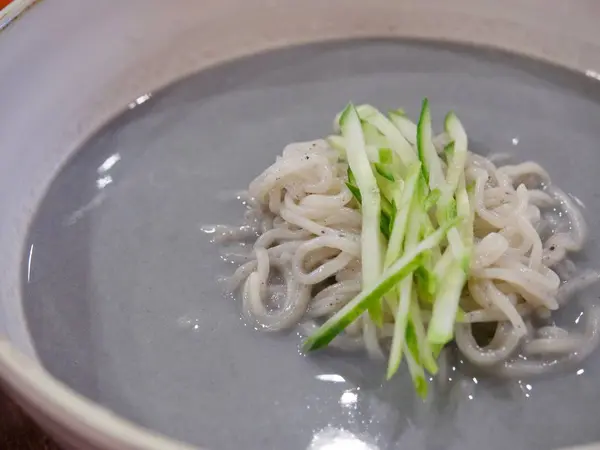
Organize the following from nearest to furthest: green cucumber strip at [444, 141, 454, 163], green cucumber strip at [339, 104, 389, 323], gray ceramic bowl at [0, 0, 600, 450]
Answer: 1. gray ceramic bowl at [0, 0, 600, 450]
2. green cucumber strip at [339, 104, 389, 323]
3. green cucumber strip at [444, 141, 454, 163]

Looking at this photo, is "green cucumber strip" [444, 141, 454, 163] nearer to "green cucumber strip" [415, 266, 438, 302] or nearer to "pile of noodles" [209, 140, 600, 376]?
"pile of noodles" [209, 140, 600, 376]

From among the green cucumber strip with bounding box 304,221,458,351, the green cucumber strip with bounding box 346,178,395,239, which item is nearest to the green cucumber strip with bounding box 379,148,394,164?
the green cucumber strip with bounding box 346,178,395,239

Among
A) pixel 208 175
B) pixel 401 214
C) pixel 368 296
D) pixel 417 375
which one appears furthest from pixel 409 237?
pixel 208 175

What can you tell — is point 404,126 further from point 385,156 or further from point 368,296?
point 368,296

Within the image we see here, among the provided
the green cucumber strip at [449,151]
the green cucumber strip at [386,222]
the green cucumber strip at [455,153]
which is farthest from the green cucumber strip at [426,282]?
the green cucumber strip at [449,151]

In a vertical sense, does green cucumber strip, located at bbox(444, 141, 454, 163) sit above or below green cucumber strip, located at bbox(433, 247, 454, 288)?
above

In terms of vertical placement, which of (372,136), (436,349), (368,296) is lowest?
(436,349)
